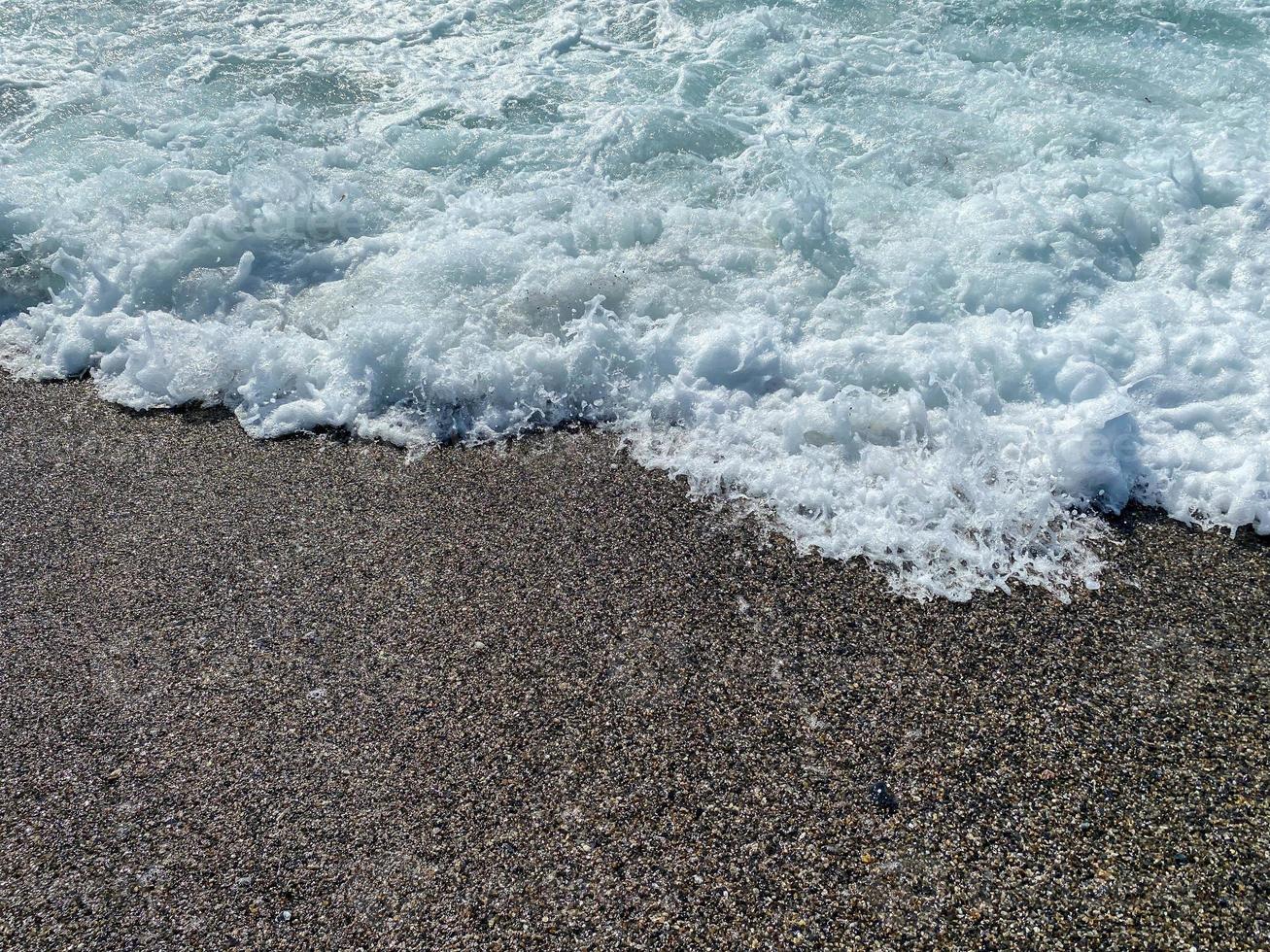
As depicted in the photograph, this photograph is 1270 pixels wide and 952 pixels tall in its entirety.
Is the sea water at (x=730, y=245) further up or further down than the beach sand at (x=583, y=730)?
further up

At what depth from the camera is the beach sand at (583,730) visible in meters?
2.65

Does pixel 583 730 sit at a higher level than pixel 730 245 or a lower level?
lower

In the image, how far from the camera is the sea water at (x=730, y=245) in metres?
4.17

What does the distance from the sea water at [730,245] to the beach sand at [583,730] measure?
42 centimetres

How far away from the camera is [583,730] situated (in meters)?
3.13

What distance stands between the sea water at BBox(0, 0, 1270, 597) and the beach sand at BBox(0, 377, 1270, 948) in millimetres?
416

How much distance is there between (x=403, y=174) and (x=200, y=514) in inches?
122

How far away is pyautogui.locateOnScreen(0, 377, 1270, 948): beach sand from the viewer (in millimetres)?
2652

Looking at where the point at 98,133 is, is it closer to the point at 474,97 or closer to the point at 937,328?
the point at 474,97

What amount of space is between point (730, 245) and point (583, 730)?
3.33 metres

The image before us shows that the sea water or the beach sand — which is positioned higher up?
the sea water

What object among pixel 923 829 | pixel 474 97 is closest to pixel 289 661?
pixel 923 829

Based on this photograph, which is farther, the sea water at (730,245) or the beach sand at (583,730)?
the sea water at (730,245)

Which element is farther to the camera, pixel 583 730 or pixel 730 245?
pixel 730 245
